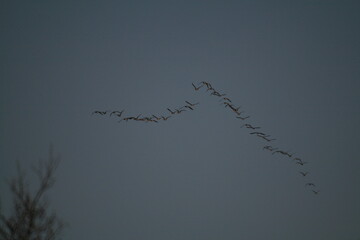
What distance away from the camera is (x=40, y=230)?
10109 millimetres

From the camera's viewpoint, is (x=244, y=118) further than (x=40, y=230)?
No

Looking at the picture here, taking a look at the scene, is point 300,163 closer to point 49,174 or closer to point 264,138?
point 264,138

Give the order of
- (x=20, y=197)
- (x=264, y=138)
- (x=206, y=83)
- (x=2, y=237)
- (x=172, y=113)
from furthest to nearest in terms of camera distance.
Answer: (x=20, y=197), (x=2, y=237), (x=264, y=138), (x=172, y=113), (x=206, y=83)

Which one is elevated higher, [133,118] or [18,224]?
[133,118]

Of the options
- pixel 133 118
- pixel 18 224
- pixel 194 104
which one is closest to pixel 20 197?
pixel 18 224

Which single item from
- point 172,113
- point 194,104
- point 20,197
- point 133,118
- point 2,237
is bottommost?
point 2,237

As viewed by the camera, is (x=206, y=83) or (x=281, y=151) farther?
(x=281, y=151)

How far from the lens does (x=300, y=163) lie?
461 cm

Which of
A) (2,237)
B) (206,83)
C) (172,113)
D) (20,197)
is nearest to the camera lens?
(206,83)

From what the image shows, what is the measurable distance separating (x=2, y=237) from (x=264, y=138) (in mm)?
11087

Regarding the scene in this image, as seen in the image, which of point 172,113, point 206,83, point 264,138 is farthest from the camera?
point 264,138

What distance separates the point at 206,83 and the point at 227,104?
700mm

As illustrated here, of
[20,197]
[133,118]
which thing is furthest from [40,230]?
[133,118]

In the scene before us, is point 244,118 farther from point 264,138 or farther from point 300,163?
point 300,163
